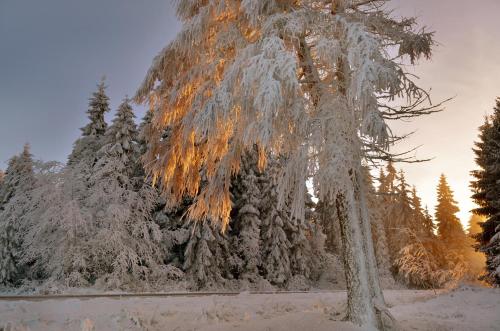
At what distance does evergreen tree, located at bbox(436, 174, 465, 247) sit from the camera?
42938 mm

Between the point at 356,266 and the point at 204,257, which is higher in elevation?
the point at 204,257

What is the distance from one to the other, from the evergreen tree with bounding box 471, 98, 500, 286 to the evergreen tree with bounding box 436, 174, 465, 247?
2175cm

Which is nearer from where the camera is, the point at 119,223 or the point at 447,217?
the point at 119,223

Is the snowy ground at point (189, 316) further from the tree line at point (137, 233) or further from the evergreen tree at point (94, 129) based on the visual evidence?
the evergreen tree at point (94, 129)

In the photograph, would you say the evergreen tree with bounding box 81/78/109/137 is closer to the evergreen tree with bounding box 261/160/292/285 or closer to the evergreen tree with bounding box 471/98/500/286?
the evergreen tree with bounding box 261/160/292/285

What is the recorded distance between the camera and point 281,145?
8.08 m

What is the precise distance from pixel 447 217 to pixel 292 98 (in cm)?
4321

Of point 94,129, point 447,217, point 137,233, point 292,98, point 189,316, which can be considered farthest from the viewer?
point 447,217

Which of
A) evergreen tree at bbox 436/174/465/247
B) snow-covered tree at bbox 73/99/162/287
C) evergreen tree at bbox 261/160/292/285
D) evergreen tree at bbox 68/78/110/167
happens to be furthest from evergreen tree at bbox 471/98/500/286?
evergreen tree at bbox 68/78/110/167

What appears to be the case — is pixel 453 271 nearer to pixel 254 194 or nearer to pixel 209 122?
pixel 254 194

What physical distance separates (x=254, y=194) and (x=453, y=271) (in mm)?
15444

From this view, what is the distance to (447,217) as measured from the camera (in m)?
43.8

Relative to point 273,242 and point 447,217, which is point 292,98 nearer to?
point 273,242

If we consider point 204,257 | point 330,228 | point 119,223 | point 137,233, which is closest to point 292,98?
point 119,223
